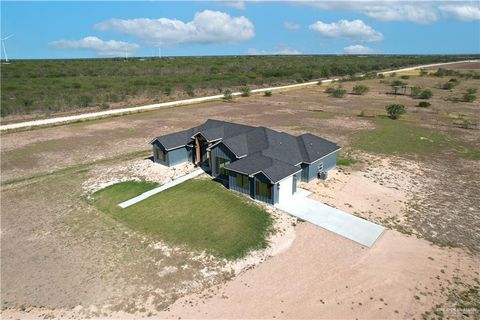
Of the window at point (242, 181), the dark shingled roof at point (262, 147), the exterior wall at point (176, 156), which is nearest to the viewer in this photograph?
the dark shingled roof at point (262, 147)

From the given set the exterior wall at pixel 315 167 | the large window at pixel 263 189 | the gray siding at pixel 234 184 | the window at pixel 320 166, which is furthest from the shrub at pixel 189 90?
the large window at pixel 263 189

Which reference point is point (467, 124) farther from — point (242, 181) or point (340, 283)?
point (340, 283)

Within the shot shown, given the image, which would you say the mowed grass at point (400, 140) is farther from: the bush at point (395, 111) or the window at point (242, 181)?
the window at point (242, 181)

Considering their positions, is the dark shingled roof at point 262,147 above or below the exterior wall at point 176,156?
above

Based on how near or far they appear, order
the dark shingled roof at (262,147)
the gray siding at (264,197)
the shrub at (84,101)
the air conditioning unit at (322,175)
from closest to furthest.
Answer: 1. the gray siding at (264,197)
2. the dark shingled roof at (262,147)
3. the air conditioning unit at (322,175)
4. the shrub at (84,101)

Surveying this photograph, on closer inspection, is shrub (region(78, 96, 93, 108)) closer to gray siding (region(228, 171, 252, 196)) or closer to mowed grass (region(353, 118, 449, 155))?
gray siding (region(228, 171, 252, 196))

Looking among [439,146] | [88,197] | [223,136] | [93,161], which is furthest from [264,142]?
[439,146]

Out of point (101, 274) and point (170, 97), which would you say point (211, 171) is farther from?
point (170, 97)

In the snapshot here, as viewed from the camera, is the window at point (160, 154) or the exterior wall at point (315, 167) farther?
the window at point (160, 154)
